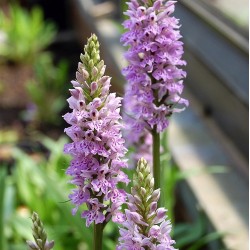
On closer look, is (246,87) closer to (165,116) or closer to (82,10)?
(165,116)

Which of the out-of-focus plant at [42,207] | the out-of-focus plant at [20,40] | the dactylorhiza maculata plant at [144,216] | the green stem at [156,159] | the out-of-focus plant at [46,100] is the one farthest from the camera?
the out-of-focus plant at [20,40]

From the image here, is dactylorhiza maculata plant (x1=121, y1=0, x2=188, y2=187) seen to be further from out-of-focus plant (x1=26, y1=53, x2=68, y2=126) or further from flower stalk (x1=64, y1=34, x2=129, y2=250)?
out-of-focus plant (x1=26, y1=53, x2=68, y2=126)

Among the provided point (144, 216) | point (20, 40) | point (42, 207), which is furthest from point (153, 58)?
point (20, 40)

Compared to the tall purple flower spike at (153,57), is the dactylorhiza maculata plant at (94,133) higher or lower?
lower

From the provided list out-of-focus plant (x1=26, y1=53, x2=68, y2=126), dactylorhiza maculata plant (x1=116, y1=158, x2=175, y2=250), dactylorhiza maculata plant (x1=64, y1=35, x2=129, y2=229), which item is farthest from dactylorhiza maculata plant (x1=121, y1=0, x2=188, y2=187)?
out-of-focus plant (x1=26, y1=53, x2=68, y2=126)

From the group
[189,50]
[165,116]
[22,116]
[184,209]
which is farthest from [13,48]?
[165,116]

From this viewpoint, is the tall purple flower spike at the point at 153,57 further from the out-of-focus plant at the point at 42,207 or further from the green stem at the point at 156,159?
the out-of-focus plant at the point at 42,207

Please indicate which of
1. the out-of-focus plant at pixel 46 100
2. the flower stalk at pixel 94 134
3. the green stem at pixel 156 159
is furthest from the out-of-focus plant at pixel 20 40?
the flower stalk at pixel 94 134

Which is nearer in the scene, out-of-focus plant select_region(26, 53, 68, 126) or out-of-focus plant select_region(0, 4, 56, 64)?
out-of-focus plant select_region(26, 53, 68, 126)
